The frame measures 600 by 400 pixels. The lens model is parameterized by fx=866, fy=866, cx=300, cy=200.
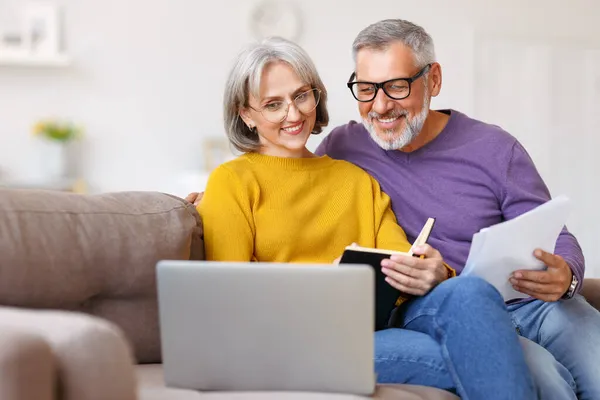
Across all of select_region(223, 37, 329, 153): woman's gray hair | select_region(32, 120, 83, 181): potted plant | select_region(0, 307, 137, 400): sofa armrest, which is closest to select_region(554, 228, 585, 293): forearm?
select_region(223, 37, 329, 153): woman's gray hair

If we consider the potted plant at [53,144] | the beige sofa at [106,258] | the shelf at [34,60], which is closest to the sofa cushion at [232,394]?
the beige sofa at [106,258]

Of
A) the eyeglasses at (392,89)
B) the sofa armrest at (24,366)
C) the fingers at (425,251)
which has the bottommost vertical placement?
the fingers at (425,251)

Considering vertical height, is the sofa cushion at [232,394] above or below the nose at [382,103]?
below

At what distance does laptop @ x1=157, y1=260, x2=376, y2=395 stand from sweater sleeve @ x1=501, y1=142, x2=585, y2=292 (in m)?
0.95

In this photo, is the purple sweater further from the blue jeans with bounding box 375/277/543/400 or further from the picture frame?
the picture frame

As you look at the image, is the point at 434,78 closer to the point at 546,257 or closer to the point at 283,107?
the point at 283,107

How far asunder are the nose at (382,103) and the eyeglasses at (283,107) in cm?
21

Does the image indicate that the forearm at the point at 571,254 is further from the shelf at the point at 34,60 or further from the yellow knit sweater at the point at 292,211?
the shelf at the point at 34,60

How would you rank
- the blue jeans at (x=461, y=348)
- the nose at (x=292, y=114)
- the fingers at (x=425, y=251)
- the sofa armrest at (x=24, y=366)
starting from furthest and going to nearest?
1. the nose at (x=292, y=114)
2. the fingers at (x=425, y=251)
3. the blue jeans at (x=461, y=348)
4. the sofa armrest at (x=24, y=366)

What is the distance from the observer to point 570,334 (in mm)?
2123

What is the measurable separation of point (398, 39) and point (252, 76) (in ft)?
1.48

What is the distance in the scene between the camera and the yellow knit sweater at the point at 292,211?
6.86 feet

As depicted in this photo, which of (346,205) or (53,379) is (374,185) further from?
(53,379)

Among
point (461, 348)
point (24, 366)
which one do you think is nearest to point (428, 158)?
point (461, 348)
